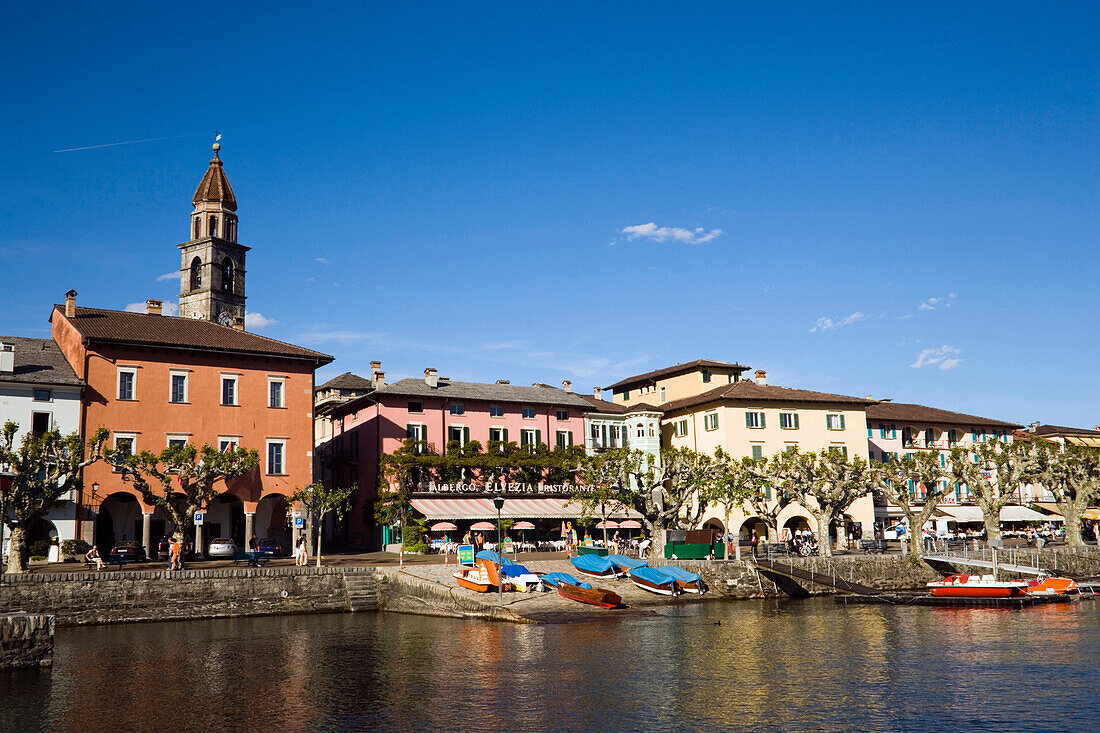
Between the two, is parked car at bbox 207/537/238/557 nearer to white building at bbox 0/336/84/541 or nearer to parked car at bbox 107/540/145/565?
parked car at bbox 107/540/145/565

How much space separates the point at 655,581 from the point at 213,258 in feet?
214

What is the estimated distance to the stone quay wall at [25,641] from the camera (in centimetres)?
2855

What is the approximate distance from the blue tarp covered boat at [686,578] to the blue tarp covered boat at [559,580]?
18.7 ft

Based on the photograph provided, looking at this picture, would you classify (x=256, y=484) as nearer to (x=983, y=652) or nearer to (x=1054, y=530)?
(x=983, y=652)

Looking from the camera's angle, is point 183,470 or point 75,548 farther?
point 183,470

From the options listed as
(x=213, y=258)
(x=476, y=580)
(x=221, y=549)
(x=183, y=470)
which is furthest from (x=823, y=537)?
(x=213, y=258)

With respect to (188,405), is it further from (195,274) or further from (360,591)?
(195,274)

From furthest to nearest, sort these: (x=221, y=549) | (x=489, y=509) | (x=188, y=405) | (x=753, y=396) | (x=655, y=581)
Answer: (x=753, y=396), (x=489, y=509), (x=188, y=405), (x=221, y=549), (x=655, y=581)

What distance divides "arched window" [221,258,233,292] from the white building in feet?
148

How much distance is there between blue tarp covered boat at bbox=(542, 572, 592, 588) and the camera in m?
48.0

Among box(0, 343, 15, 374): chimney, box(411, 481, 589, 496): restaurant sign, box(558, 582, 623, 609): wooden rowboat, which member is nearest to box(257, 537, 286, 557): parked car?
box(411, 481, 589, 496): restaurant sign

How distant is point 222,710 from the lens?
984 inches

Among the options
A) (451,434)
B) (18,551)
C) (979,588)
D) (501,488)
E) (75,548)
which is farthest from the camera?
(451,434)

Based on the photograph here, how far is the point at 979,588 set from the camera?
5078 centimetres
